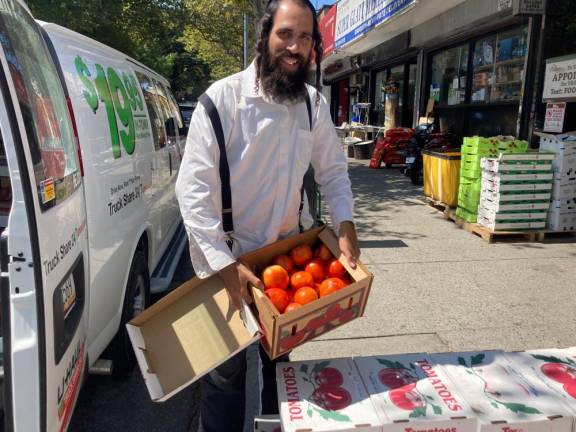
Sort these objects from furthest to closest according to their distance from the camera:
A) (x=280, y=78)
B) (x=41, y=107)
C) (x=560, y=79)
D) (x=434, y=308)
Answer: (x=560, y=79) < (x=434, y=308) < (x=280, y=78) < (x=41, y=107)

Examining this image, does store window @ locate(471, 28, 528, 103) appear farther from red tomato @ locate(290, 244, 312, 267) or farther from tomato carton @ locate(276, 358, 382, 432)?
tomato carton @ locate(276, 358, 382, 432)

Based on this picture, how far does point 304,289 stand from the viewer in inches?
84.0

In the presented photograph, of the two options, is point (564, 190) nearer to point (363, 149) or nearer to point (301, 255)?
point (301, 255)

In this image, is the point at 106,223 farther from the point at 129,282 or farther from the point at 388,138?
the point at 388,138

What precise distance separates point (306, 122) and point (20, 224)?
1.25 meters

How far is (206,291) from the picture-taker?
7.57 feet

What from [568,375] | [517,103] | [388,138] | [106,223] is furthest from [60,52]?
[388,138]

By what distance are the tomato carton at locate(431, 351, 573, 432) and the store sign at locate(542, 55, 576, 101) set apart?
5.38 metres

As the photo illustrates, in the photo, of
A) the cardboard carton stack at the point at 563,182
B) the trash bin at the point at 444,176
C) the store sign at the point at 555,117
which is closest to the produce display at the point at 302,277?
the cardboard carton stack at the point at 563,182

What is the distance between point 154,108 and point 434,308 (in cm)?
306

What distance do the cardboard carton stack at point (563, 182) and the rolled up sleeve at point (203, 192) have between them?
5189 millimetres

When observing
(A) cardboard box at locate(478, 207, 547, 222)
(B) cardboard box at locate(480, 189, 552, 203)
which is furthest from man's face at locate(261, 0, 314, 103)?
(A) cardboard box at locate(478, 207, 547, 222)

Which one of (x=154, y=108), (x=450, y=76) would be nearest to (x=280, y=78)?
(x=154, y=108)

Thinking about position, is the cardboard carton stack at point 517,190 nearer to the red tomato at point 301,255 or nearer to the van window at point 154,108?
the van window at point 154,108
